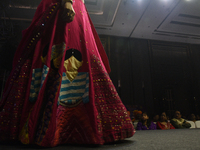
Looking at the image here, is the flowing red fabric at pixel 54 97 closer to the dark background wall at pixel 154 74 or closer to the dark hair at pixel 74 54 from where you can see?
the dark hair at pixel 74 54

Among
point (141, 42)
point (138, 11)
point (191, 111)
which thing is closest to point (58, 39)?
point (138, 11)

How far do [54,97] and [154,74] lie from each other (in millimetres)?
4956

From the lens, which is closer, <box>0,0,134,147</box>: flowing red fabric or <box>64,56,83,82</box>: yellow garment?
<box>0,0,134,147</box>: flowing red fabric

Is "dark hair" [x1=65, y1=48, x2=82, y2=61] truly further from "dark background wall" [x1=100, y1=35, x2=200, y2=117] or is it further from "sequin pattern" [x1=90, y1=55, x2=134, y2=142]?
"dark background wall" [x1=100, y1=35, x2=200, y2=117]

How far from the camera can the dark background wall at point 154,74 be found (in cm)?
495

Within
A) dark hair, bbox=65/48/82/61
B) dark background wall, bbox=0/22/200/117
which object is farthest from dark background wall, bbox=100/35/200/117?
dark hair, bbox=65/48/82/61

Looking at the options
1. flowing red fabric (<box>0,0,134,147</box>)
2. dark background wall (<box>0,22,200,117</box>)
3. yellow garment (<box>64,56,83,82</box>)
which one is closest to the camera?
flowing red fabric (<box>0,0,134,147</box>)

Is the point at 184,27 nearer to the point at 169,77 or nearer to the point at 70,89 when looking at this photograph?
the point at 169,77

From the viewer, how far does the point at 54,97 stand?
0.75 meters

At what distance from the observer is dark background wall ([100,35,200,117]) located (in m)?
4.95

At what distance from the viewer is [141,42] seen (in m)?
5.49

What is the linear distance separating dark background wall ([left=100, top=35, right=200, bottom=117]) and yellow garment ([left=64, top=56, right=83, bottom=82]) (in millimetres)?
3962

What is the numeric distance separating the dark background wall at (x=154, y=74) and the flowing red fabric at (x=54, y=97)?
13.0 ft

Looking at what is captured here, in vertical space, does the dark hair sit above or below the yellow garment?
above
